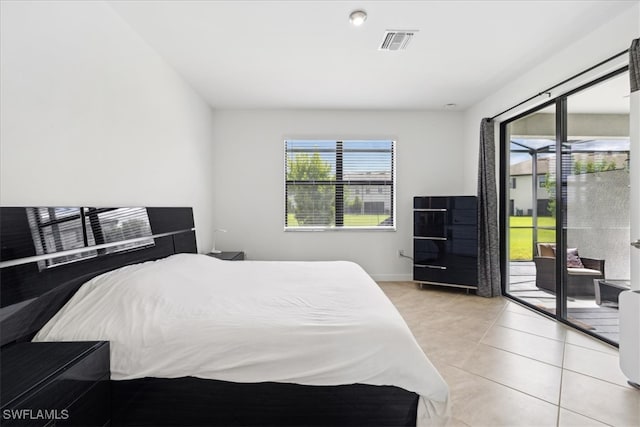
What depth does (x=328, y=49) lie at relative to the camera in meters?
2.75

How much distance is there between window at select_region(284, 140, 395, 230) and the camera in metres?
4.54

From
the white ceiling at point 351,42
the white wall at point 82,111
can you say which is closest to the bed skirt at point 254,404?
the white wall at point 82,111

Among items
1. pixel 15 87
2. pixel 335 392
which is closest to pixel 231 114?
pixel 15 87

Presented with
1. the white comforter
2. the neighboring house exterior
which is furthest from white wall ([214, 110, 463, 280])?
the white comforter

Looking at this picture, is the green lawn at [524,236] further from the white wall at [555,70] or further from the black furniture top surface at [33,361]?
the black furniture top surface at [33,361]

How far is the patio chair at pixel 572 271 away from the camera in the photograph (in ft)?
8.91

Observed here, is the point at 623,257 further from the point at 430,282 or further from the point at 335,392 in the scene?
the point at 335,392

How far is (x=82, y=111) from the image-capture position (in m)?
Result: 1.88

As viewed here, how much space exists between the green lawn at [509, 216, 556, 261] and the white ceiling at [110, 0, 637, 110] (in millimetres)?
1636

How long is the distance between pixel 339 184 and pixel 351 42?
2228mm

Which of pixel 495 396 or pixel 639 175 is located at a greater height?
pixel 639 175

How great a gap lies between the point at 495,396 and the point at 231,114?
4.35 meters

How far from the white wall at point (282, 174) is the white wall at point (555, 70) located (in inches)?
10.8

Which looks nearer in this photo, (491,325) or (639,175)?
(639,175)
